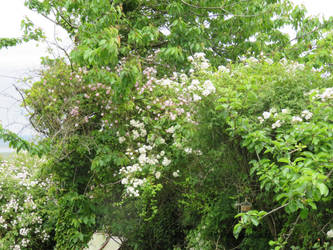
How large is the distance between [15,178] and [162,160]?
550cm

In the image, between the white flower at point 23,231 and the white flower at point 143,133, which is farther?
the white flower at point 23,231

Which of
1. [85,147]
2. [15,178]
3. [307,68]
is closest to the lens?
[307,68]

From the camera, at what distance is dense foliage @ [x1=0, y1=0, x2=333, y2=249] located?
313cm

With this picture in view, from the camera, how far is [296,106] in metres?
3.42

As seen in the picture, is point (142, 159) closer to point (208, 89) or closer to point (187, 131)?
point (187, 131)

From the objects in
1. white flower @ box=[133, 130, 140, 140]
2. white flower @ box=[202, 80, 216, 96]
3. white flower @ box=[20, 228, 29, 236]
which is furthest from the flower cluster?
white flower @ box=[202, 80, 216, 96]

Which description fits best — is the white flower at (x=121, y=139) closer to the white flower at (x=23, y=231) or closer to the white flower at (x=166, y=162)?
the white flower at (x=166, y=162)

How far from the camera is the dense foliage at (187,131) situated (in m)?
3.13

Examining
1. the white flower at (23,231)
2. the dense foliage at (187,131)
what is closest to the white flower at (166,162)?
the dense foliage at (187,131)

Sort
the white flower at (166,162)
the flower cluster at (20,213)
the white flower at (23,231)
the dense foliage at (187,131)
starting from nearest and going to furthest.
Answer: the dense foliage at (187,131) < the white flower at (166,162) < the white flower at (23,231) < the flower cluster at (20,213)

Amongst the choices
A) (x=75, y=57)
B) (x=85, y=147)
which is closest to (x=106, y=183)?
(x=85, y=147)

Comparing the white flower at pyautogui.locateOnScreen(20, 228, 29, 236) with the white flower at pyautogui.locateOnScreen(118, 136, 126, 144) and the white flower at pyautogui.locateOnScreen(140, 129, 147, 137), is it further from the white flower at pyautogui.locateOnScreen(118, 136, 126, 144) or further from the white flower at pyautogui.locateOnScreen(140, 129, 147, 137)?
the white flower at pyautogui.locateOnScreen(140, 129, 147, 137)

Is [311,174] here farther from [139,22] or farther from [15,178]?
[15,178]

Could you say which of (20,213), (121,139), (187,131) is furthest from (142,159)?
(20,213)
